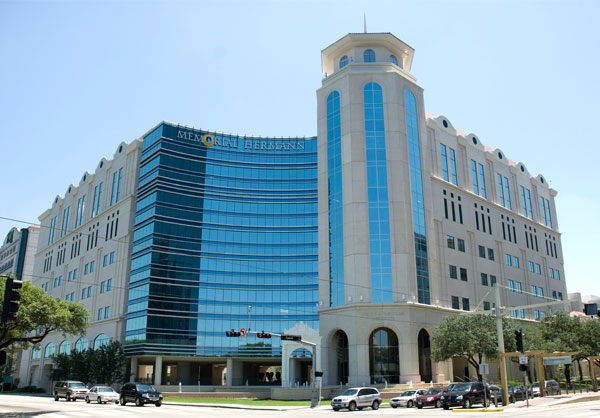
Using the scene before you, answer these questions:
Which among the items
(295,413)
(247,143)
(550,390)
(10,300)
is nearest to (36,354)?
(247,143)

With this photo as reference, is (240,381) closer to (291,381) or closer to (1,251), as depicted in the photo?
(291,381)

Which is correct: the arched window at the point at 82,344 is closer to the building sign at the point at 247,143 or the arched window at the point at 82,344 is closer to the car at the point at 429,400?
the building sign at the point at 247,143

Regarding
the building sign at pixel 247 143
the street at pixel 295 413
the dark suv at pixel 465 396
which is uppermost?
the building sign at pixel 247 143

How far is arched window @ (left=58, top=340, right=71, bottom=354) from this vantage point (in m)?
93.4

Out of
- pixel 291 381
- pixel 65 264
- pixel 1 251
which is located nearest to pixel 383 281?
pixel 291 381

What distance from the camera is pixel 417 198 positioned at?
63.8m

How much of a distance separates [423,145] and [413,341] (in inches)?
963

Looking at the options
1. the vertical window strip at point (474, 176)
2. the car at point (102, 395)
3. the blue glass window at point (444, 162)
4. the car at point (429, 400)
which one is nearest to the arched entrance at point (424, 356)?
the car at point (429, 400)

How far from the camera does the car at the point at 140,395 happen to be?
139ft

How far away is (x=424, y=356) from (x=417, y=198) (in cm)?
1823

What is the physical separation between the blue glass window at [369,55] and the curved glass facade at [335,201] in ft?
20.6

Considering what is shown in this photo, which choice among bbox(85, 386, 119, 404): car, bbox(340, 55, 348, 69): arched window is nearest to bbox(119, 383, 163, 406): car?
bbox(85, 386, 119, 404): car

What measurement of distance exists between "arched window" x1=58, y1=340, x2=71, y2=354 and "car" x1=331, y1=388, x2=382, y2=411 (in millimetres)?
69821

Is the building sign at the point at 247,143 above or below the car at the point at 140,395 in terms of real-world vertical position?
above
